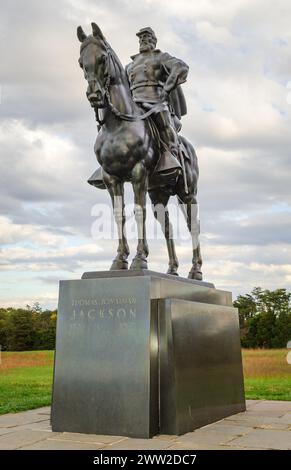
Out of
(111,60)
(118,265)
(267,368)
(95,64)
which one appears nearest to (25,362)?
(267,368)

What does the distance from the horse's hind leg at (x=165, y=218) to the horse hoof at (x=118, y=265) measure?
1.63 m

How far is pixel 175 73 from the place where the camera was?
834 centimetres

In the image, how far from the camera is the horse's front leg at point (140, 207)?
25.0 ft

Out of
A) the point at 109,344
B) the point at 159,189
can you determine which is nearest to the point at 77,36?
the point at 159,189

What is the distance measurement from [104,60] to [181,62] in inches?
71.0

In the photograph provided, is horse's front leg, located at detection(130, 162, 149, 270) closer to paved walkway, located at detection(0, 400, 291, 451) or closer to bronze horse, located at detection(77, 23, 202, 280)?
bronze horse, located at detection(77, 23, 202, 280)

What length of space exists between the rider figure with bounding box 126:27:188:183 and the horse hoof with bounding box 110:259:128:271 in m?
1.49

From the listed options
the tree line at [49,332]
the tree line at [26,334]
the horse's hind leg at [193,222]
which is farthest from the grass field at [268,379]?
the tree line at [26,334]

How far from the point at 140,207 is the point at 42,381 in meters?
8.84

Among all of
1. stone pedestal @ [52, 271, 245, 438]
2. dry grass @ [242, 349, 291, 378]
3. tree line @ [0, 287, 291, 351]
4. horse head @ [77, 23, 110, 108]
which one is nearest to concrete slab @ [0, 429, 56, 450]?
stone pedestal @ [52, 271, 245, 438]

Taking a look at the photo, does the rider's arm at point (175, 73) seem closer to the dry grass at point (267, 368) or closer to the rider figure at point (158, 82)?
the rider figure at point (158, 82)

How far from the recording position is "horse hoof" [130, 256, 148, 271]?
746 cm

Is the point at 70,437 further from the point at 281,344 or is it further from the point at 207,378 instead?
the point at 281,344

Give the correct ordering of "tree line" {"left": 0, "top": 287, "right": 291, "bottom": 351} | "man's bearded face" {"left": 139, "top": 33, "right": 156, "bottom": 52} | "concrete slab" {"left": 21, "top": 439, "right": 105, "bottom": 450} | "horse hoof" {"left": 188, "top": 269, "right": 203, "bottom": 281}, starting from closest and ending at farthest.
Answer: "concrete slab" {"left": 21, "top": 439, "right": 105, "bottom": 450}, "man's bearded face" {"left": 139, "top": 33, "right": 156, "bottom": 52}, "horse hoof" {"left": 188, "top": 269, "right": 203, "bottom": 281}, "tree line" {"left": 0, "top": 287, "right": 291, "bottom": 351}
